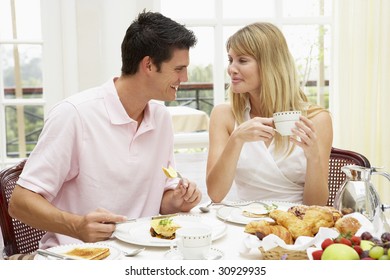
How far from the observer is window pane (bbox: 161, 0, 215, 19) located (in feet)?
9.62

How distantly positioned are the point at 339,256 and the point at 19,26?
96.2 inches

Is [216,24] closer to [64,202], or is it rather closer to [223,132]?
[223,132]

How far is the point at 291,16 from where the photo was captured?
298 centimetres

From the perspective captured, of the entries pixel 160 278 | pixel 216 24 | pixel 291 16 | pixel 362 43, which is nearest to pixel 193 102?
pixel 216 24

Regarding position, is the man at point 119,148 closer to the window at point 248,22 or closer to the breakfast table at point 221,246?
the breakfast table at point 221,246

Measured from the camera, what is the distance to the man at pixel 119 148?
1446mm

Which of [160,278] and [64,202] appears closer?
[160,278]

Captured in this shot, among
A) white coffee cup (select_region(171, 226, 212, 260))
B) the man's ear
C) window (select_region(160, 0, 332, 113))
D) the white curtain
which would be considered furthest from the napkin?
window (select_region(160, 0, 332, 113))

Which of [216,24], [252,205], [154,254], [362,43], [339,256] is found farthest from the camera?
[216,24]

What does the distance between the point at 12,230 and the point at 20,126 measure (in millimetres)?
1432

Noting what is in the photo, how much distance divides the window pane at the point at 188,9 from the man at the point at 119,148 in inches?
53.0

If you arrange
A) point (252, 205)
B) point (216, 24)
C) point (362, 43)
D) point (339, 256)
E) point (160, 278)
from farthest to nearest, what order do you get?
point (216, 24)
point (362, 43)
point (252, 205)
point (160, 278)
point (339, 256)

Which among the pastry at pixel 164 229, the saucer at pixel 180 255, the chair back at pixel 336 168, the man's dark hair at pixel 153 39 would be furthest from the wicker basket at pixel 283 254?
the chair back at pixel 336 168

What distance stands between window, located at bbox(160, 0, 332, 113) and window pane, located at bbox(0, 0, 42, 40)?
729 millimetres
